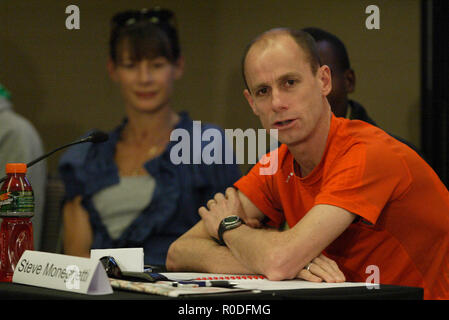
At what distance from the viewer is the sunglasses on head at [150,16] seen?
2682 mm

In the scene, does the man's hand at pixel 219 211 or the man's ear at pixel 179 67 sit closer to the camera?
the man's hand at pixel 219 211

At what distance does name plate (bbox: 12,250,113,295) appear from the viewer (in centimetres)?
107

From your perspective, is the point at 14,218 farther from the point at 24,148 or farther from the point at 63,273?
the point at 24,148

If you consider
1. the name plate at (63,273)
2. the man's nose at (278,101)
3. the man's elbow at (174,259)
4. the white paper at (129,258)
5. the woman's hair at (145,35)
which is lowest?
the man's elbow at (174,259)

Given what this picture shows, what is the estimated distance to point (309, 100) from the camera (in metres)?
1.71

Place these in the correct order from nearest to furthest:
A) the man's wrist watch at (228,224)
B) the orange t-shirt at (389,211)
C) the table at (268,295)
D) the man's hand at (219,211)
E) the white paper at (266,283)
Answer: the table at (268,295) → the white paper at (266,283) → the orange t-shirt at (389,211) → the man's wrist watch at (228,224) → the man's hand at (219,211)

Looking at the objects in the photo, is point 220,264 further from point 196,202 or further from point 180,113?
point 180,113

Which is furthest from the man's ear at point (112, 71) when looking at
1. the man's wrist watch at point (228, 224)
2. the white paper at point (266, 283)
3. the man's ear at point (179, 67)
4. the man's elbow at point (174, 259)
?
the white paper at point (266, 283)

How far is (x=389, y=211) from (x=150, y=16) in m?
1.54

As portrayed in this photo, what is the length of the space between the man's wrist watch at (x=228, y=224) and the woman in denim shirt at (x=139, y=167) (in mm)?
→ 832

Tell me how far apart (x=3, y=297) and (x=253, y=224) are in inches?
34.7

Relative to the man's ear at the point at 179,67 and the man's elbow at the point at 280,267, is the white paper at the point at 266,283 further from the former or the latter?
the man's ear at the point at 179,67

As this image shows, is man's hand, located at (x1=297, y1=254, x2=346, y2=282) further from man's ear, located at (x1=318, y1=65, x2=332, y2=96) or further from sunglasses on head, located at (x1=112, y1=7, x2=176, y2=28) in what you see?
sunglasses on head, located at (x1=112, y1=7, x2=176, y2=28)

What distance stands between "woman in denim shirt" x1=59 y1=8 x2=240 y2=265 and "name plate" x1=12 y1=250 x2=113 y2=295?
50.8 inches
